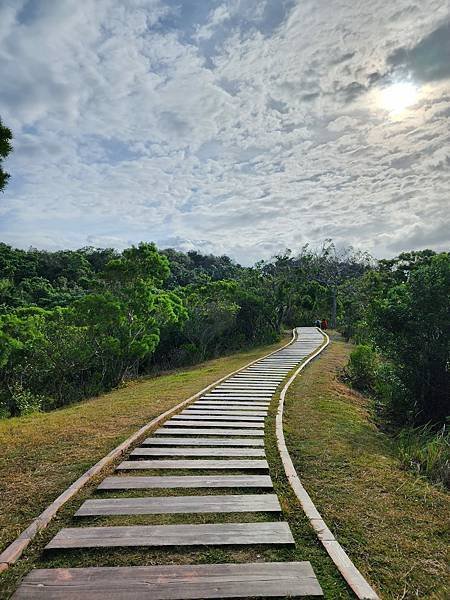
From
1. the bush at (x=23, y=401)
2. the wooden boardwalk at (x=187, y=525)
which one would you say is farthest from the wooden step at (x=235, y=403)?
the bush at (x=23, y=401)

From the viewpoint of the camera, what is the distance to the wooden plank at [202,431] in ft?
22.0

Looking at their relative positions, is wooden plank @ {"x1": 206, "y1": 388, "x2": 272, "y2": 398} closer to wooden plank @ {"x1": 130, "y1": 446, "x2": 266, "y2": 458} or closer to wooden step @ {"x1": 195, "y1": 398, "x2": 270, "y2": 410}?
wooden step @ {"x1": 195, "y1": 398, "x2": 270, "y2": 410}

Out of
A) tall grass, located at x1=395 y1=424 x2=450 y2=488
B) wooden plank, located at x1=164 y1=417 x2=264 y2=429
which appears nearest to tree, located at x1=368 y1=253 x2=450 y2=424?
tall grass, located at x1=395 y1=424 x2=450 y2=488

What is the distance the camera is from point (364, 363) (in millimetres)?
14406

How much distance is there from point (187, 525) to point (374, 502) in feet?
7.00

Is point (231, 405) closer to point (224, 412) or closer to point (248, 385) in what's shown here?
point (224, 412)

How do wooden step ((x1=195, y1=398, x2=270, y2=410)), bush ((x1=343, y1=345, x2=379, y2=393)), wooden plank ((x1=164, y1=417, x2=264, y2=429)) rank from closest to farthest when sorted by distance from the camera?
wooden plank ((x1=164, y1=417, x2=264, y2=429)), wooden step ((x1=195, y1=398, x2=270, y2=410)), bush ((x1=343, y1=345, x2=379, y2=393))

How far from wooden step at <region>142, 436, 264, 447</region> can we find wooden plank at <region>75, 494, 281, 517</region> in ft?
5.80

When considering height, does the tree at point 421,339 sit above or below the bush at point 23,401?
above

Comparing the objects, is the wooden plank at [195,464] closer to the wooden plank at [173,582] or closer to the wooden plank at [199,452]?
the wooden plank at [199,452]

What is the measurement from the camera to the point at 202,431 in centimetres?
680

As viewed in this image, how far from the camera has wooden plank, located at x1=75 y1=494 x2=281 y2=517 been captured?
4.04 m

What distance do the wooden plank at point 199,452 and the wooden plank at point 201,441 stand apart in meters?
0.20

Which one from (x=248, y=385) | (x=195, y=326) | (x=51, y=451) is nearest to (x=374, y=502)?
(x=51, y=451)
